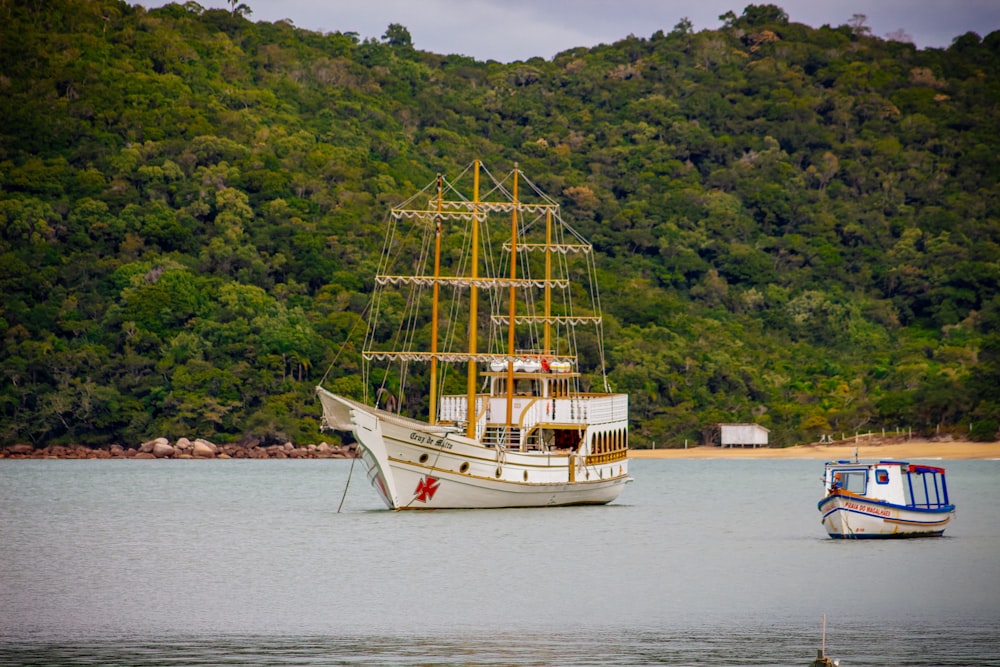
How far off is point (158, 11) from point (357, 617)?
513 feet

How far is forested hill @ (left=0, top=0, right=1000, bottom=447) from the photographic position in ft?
368

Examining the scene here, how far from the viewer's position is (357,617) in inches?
1197

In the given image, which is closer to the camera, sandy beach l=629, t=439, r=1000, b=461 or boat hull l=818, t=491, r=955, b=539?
boat hull l=818, t=491, r=955, b=539

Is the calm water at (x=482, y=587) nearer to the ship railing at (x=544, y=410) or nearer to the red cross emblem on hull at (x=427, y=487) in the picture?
the red cross emblem on hull at (x=427, y=487)

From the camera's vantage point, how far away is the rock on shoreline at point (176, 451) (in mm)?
107938

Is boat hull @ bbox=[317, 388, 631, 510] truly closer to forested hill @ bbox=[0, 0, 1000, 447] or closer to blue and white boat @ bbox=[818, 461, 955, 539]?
blue and white boat @ bbox=[818, 461, 955, 539]

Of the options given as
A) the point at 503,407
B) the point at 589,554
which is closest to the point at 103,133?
the point at 503,407

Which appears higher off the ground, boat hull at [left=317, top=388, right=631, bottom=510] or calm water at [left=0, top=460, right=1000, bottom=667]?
boat hull at [left=317, top=388, right=631, bottom=510]

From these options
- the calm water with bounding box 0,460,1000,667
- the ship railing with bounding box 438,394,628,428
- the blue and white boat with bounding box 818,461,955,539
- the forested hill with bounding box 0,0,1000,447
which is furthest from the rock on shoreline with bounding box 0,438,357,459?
the blue and white boat with bounding box 818,461,955,539

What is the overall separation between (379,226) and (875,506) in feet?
301

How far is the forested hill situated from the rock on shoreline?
0.92 m

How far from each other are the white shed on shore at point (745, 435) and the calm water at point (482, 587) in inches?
2311

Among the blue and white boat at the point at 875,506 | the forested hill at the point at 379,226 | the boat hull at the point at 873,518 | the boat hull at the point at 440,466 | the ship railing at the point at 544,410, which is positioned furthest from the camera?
the forested hill at the point at 379,226

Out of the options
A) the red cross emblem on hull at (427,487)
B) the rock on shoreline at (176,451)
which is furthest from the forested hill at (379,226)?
the red cross emblem on hull at (427,487)
